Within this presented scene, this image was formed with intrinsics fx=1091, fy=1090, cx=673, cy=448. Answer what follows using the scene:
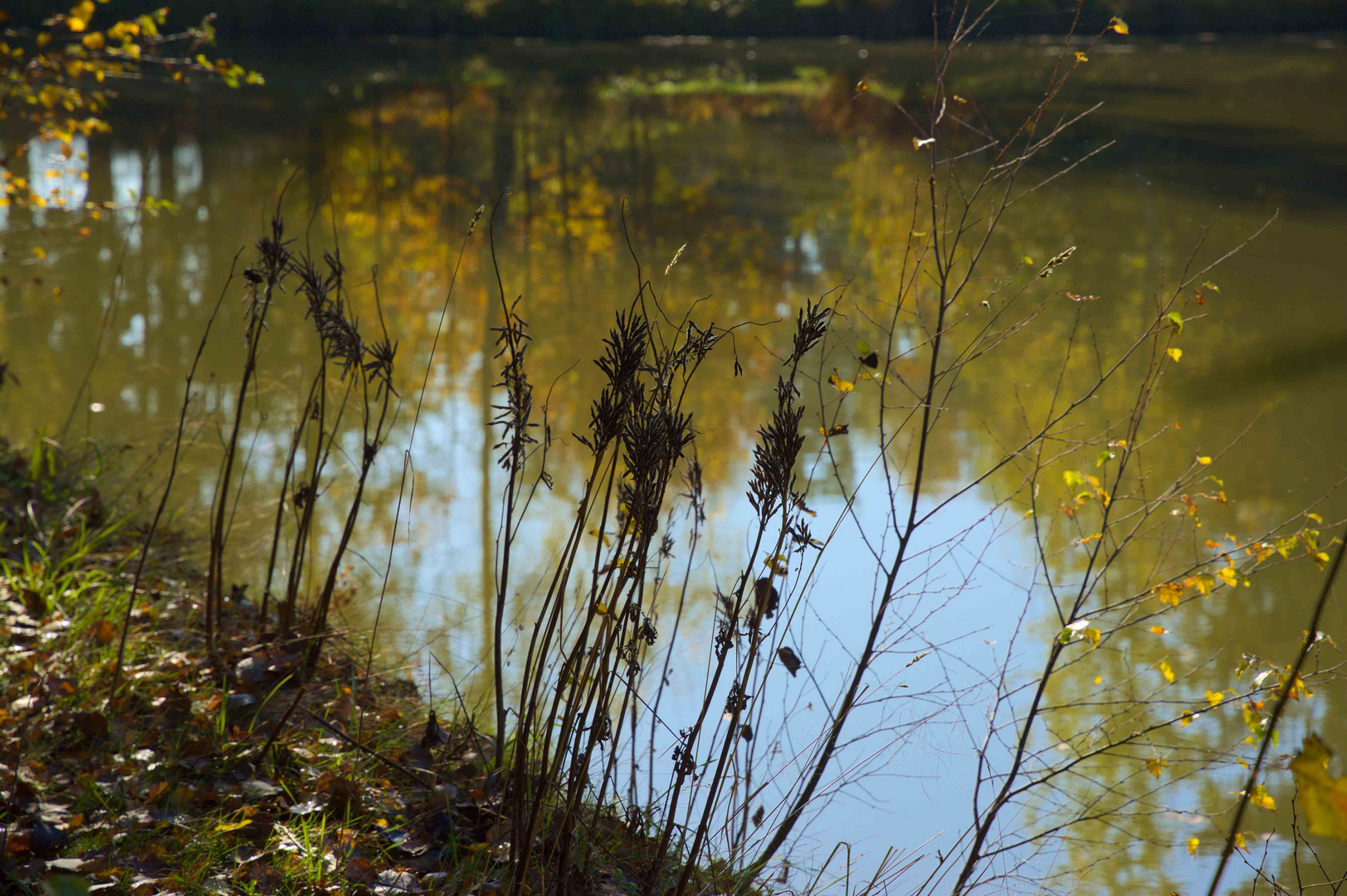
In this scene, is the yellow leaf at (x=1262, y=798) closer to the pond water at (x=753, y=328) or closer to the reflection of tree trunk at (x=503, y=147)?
the pond water at (x=753, y=328)

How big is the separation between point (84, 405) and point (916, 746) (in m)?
3.70

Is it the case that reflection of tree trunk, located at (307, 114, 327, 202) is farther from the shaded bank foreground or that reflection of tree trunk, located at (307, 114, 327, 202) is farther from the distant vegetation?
the distant vegetation

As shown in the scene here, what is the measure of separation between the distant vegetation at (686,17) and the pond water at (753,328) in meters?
6.37

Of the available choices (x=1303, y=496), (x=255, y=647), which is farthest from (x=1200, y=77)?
(x=255, y=647)

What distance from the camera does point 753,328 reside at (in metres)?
5.55

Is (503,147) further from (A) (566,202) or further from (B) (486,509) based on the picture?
(B) (486,509)

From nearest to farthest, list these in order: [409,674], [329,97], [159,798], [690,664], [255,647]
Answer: [159,798] < [255,647] < [409,674] < [690,664] < [329,97]

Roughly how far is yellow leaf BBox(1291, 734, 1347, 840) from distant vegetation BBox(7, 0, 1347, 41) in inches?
756

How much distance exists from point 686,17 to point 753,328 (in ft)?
55.7

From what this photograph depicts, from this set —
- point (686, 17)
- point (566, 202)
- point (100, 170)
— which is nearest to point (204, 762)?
point (566, 202)

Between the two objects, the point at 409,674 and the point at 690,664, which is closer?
the point at 409,674

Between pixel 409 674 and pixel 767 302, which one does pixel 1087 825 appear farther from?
pixel 767 302

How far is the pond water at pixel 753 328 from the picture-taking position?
2.70 meters

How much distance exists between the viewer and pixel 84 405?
448 cm
